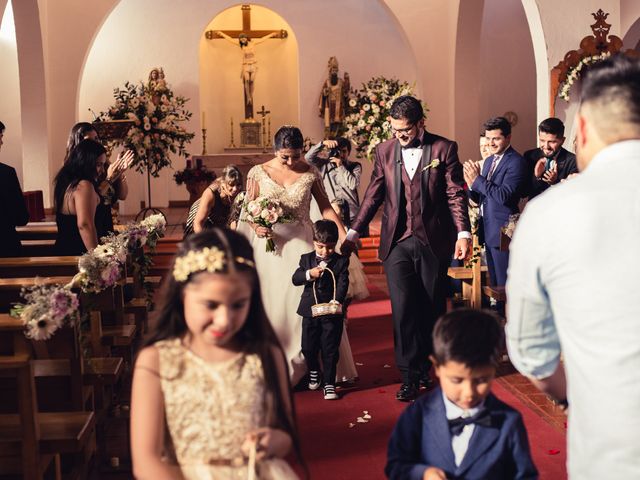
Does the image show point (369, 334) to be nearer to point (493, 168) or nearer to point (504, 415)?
point (493, 168)

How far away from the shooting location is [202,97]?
68.6 feet

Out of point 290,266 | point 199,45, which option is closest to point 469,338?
point 290,266

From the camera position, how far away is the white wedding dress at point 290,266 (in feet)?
23.0

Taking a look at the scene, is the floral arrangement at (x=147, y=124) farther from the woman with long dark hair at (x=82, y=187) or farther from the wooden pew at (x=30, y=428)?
the wooden pew at (x=30, y=428)

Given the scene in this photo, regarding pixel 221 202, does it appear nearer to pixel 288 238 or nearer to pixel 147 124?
pixel 288 238

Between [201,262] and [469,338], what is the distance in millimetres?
854

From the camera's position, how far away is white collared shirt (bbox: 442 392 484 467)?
2898 mm

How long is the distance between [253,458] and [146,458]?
0.98 ft

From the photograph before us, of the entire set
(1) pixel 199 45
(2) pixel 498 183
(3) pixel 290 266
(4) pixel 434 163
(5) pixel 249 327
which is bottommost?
(3) pixel 290 266

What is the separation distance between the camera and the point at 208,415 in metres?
2.69

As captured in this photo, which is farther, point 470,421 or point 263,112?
point 263,112

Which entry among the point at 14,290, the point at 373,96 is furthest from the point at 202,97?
the point at 14,290

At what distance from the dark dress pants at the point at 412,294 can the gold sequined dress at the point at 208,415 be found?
392 cm

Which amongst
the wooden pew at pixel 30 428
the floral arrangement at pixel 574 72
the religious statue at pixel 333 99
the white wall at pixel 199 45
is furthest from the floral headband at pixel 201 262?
the white wall at pixel 199 45
